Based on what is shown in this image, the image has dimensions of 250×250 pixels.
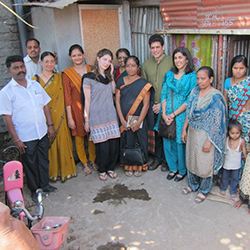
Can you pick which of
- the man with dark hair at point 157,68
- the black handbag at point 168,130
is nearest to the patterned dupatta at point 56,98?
the man with dark hair at point 157,68

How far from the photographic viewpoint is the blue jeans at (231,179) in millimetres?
3772

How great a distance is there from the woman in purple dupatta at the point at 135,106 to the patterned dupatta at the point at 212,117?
820 mm

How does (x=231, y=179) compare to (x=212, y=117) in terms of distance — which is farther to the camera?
(x=231, y=179)

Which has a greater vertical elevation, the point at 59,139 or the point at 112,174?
the point at 59,139

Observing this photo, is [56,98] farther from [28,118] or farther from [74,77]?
[28,118]

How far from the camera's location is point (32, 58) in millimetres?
4605

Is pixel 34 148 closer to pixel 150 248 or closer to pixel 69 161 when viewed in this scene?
pixel 69 161

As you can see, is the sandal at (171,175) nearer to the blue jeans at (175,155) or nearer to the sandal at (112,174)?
the blue jeans at (175,155)

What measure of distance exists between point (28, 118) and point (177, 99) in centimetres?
200

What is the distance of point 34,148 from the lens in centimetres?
399

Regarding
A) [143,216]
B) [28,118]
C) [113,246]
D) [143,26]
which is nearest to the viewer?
[113,246]

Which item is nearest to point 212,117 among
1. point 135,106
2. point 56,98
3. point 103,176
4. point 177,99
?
point 177,99

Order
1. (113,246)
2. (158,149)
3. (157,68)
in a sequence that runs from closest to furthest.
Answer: (113,246) < (157,68) < (158,149)

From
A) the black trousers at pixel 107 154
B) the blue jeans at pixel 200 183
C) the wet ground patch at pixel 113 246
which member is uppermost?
the black trousers at pixel 107 154
